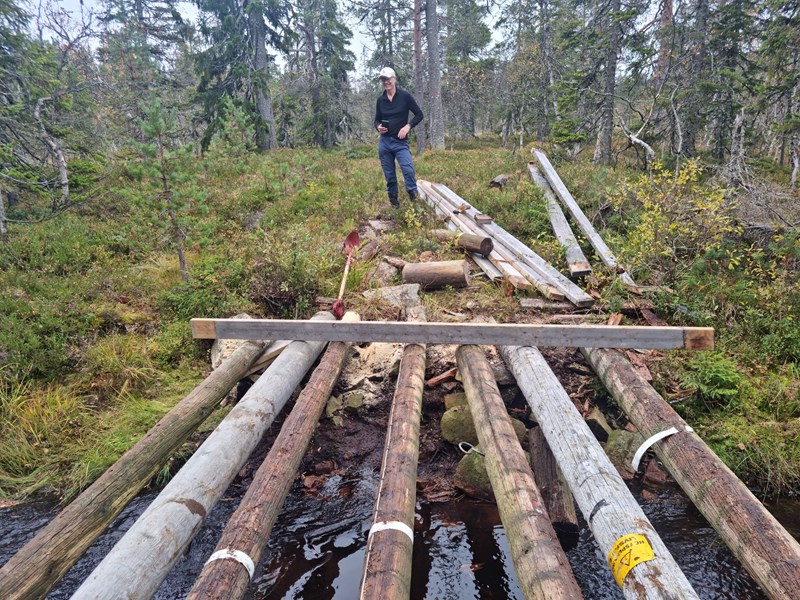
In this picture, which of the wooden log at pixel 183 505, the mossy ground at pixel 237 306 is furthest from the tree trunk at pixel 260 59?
the wooden log at pixel 183 505

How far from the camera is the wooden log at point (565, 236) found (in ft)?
20.6

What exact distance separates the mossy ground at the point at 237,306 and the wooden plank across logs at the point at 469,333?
1.84 feet

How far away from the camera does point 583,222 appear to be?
7.65m

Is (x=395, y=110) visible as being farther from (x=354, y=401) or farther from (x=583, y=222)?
(x=354, y=401)

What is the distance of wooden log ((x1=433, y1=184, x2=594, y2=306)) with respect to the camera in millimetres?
5582

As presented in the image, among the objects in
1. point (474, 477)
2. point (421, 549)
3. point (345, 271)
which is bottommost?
point (421, 549)

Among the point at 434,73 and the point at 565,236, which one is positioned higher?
the point at 434,73

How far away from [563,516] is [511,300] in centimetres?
308

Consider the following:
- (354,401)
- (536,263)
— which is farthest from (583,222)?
(354,401)

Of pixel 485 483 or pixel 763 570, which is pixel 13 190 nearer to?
pixel 485 483

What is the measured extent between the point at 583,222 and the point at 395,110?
3.98 meters

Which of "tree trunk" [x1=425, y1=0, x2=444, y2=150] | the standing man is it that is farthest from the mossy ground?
"tree trunk" [x1=425, y1=0, x2=444, y2=150]

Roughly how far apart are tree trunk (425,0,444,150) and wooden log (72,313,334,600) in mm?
15882

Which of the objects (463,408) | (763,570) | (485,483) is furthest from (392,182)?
(763,570)
